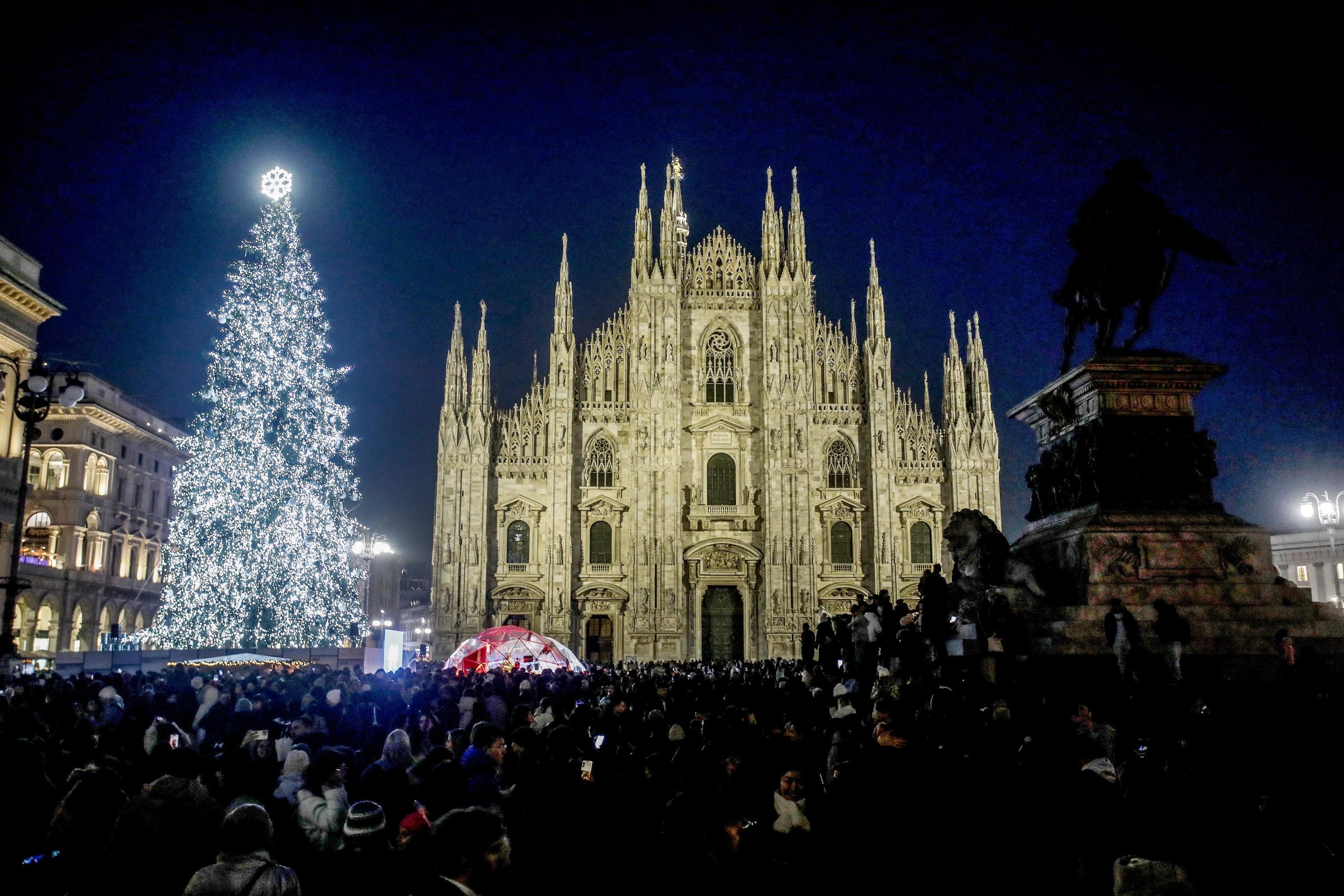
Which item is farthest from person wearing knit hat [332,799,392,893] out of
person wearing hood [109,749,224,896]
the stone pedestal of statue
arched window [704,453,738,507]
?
arched window [704,453,738,507]

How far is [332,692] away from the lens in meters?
13.0

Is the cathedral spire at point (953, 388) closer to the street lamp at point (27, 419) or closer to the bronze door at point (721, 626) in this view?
the bronze door at point (721, 626)

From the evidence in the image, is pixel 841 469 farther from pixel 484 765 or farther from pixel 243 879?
pixel 243 879

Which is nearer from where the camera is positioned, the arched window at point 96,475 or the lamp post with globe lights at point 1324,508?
the lamp post with globe lights at point 1324,508

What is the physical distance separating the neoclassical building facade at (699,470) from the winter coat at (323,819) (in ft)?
112

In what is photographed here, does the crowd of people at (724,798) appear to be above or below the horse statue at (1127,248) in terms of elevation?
below

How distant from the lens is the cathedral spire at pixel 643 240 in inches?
1679

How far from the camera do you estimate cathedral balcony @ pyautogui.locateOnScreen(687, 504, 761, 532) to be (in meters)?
41.1

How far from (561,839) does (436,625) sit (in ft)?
118

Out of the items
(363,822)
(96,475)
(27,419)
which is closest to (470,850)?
(363,822)

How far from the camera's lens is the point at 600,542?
41.6 metres

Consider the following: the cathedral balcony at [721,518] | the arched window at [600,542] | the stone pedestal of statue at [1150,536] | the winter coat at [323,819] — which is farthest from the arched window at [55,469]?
the winter coat at [323,819]

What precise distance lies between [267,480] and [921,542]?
25.7m

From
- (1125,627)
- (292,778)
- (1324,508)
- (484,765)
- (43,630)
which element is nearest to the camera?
(292,778)
